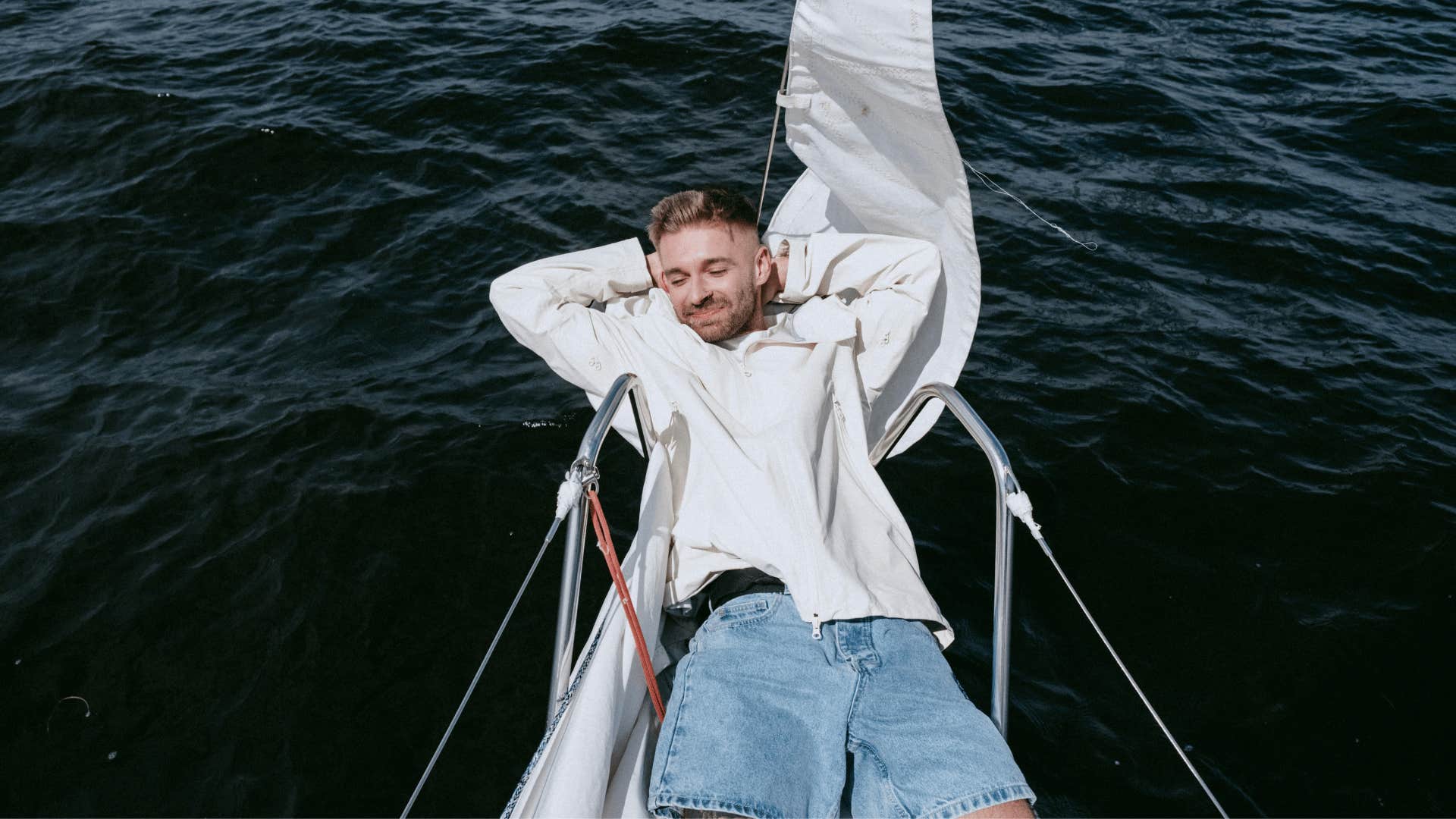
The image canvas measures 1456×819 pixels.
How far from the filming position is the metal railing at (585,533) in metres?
2.61

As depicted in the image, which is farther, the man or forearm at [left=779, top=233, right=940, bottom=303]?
forearm at [left=779, top=233, right=940, bottom=303]

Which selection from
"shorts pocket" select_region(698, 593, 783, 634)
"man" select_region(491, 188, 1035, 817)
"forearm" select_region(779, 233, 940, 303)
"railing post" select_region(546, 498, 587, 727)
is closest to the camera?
"man" select_region(491, 188, 1035, 817)

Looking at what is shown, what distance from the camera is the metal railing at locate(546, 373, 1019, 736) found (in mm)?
2611

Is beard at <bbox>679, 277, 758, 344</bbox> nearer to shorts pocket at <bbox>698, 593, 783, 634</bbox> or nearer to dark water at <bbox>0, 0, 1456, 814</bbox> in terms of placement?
shorts pocket at <bbox>698, 593, 783, 634</bbox>

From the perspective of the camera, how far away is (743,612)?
2.74 metres

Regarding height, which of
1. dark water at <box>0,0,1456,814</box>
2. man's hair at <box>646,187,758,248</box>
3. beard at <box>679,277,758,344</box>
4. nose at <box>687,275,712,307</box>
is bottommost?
A: dark water at <box>0,0,1456,814</box>

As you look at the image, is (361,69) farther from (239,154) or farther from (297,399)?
(297,399)

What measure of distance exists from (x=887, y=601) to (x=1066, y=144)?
7.07 meters

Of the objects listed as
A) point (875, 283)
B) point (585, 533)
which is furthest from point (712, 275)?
point (585, 533)

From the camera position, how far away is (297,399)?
5742 mm

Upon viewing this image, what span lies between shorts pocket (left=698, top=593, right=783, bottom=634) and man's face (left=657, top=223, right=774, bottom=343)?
1058mm

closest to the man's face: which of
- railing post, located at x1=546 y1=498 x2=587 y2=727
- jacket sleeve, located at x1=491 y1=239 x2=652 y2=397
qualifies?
jacket sleeve, located at x1=491 y1=239 x2=652 y2=397

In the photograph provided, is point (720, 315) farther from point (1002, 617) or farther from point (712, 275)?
point (1002, 617)

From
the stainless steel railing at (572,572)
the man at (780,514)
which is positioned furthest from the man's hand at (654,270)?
the stainless steel railing at (572,572)
